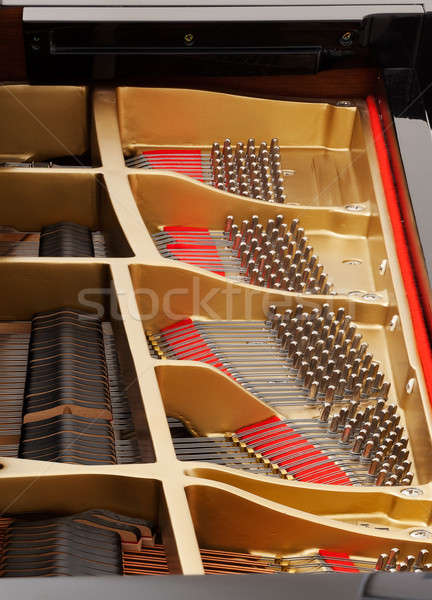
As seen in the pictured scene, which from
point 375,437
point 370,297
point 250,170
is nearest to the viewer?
point 375,437

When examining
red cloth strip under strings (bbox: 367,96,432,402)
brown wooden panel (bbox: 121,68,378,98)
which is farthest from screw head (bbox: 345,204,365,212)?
brown wooden panel (bbox: 121,68,378,98)

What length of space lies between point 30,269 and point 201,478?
1057mm

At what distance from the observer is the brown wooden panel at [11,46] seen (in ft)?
12.5

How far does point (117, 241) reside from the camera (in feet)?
11.9

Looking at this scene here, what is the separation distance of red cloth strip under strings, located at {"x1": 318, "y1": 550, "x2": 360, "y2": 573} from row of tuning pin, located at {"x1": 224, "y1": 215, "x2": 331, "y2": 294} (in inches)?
44.6

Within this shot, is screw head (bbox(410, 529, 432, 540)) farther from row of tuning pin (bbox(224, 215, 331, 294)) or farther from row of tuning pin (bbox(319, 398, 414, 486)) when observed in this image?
row of tuning pin (bbox(224, 215, 331, 294))

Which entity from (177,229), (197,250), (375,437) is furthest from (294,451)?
(177,229)

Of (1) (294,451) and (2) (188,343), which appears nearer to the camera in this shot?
(1) (294,451)

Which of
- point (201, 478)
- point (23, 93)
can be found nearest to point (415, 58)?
point (23, 93)

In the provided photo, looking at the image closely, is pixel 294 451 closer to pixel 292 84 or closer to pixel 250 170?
pixel 250 170

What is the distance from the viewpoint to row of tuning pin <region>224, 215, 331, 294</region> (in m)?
3.71

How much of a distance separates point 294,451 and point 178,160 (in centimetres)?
147

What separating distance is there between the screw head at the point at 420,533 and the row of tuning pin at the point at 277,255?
43.2 inches

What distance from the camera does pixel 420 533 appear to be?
110 inches
